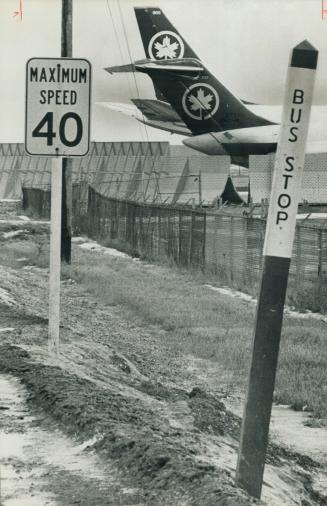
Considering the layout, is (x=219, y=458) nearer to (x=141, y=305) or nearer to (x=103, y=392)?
(x=103, y=392)

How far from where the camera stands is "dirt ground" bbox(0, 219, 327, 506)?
18.5ft

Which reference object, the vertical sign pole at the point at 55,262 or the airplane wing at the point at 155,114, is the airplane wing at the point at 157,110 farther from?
the vertical sign pole at the point at 55,262

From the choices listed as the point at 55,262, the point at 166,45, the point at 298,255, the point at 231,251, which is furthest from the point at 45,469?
the point at 166,45

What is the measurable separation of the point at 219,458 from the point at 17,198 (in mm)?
→ 61826

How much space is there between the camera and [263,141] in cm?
4709

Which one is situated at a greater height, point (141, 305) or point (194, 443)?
point (194, 443)

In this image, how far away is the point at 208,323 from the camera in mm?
15398

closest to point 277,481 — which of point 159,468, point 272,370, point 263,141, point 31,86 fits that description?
point 159,468

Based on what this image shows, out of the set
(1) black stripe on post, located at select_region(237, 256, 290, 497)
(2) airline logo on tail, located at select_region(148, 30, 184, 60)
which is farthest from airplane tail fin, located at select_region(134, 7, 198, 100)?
(1) black stripe on post, located at select_region(237, 256, 290, 497)

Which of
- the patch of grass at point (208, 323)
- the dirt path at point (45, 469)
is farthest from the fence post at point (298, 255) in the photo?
the dirt path at point (45, 469)

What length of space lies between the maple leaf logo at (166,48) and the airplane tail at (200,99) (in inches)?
78.8

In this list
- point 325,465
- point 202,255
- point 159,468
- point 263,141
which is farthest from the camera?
point 263,141

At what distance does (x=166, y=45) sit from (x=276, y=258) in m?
45.4

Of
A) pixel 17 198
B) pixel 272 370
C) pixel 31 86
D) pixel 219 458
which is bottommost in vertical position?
pixel 17 198
